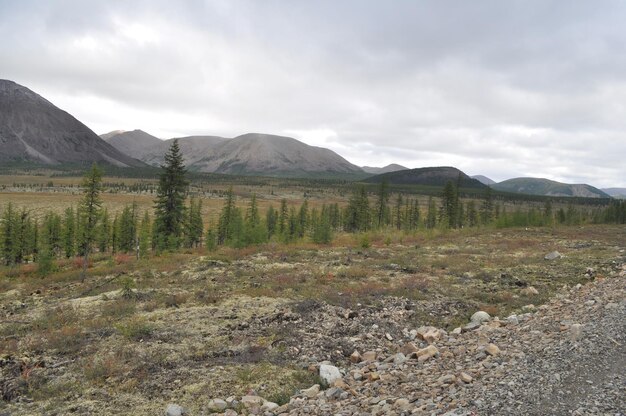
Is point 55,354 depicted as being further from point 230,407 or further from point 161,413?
point 230,407

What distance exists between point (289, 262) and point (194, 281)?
8151mm

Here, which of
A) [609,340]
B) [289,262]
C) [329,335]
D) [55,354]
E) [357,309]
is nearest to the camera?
[609,340]

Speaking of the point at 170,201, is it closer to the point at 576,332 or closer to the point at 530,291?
the point at 530,291

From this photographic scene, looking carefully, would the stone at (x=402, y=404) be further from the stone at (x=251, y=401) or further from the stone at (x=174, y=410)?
the stone at (x=174, y=410)

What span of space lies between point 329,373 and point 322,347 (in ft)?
6.48

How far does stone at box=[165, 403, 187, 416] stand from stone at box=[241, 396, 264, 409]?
54.3 inches

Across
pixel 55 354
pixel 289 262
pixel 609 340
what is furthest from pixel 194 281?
pixel 609 340

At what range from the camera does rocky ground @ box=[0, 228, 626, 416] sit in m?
8.23

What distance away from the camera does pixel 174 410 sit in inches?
345

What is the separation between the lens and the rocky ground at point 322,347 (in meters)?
8.23

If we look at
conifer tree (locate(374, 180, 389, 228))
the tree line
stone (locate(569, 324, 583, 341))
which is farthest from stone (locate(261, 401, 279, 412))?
conifer tree (locate(374, 180, 389, 228))

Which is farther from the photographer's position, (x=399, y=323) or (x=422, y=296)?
(x=422, y=296)

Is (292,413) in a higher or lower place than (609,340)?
lower

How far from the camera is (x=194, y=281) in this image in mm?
22219
